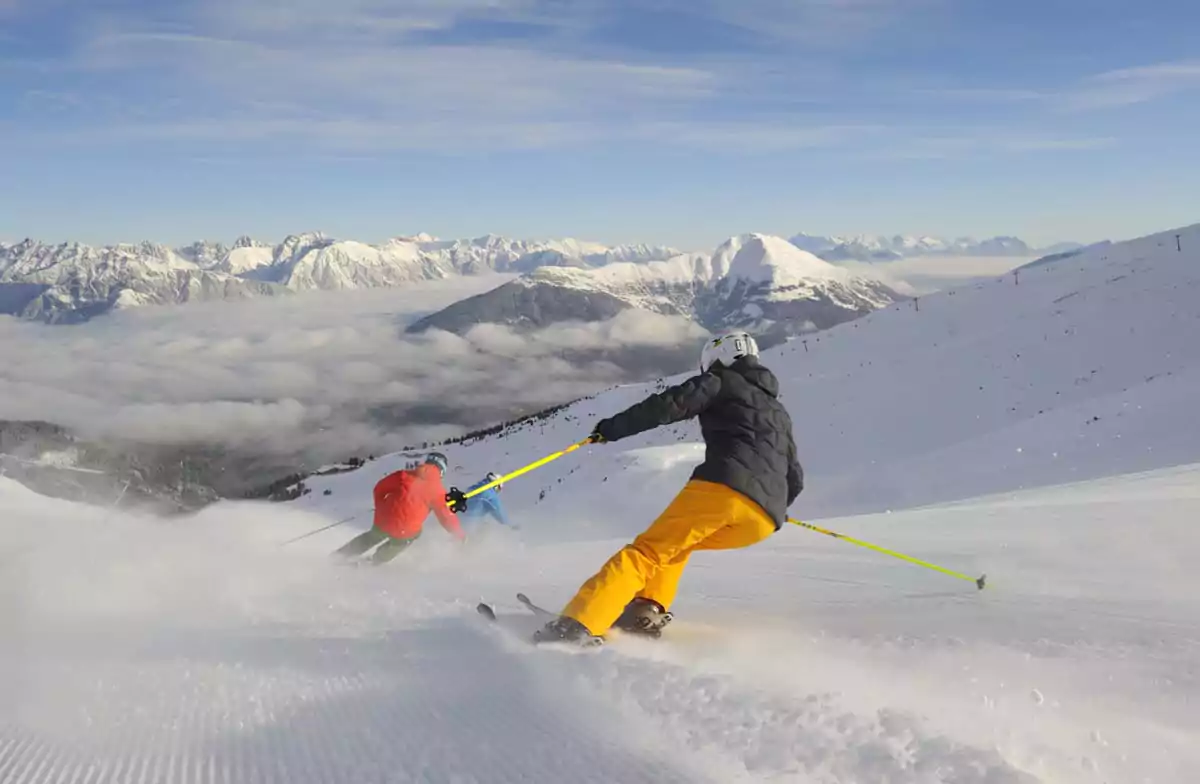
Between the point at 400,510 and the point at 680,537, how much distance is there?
16.3 feet

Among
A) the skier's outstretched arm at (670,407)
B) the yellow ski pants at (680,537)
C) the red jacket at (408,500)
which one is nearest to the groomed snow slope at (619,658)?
the yellow ski pants at (680,537)

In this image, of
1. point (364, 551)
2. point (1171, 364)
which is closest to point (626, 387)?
point (1171, 364)

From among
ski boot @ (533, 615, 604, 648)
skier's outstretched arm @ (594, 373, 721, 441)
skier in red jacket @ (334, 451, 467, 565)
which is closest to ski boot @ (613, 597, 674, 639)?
ski boot @ (533, 615, 604, 648)

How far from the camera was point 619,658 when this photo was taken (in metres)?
4.33

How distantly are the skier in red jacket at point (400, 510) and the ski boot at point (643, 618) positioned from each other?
438 cm

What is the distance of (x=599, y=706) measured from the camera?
369 cm

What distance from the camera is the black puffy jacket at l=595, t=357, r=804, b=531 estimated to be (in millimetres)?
5434

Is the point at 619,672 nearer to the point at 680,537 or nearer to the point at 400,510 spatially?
the point at 680,537

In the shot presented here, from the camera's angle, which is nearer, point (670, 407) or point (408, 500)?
point (670, 407)

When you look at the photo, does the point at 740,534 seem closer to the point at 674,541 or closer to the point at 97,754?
the point at 674,541

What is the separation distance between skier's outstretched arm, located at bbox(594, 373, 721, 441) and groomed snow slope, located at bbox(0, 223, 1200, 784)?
1.38 meters

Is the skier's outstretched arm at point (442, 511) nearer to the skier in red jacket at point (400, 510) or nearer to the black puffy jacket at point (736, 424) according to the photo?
the skier in red jacket at point (400, 510)

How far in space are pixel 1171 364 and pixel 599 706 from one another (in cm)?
2995

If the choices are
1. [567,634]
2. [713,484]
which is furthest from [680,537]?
[567,634]
